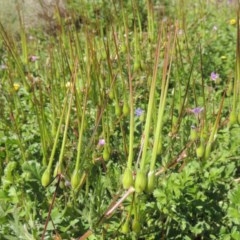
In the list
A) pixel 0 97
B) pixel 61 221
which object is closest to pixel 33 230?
pixel 61 221

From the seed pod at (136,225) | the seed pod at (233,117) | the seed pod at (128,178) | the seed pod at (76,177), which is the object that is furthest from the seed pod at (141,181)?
the seed pod at (233,117)

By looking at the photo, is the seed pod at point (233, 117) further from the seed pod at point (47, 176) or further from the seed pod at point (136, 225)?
the seed pod at point (47, 176)

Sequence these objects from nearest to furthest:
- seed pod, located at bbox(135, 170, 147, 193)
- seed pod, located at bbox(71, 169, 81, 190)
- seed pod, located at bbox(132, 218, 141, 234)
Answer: seed pod, located at bbox(135, 170, 147, 193), seed pod, located at bbox(71, 169, 81, 190), seed pod, located at bbox(132, 218, 141, 234)

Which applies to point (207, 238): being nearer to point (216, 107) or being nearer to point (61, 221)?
point (61, 221)

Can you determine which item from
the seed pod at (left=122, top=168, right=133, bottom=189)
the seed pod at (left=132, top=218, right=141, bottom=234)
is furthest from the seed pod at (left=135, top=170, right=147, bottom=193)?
the seed pod at (left=132, top=218, right=141, bottom=234)

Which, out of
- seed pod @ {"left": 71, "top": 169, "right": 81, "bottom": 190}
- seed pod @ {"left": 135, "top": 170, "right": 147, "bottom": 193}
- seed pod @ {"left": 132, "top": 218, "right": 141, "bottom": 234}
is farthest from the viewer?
seed pod @ {"left": 132, "top": 218, "right": 141, "bottom": 234}

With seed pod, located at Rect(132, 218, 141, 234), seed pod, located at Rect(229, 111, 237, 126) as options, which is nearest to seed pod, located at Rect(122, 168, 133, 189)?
seed pod, located at Rect(132, 218, 141, 234)

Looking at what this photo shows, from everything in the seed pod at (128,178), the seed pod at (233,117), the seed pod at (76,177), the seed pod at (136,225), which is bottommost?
the seed pod at (136,225)

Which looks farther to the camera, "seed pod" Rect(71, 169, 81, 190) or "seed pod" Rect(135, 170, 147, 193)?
"seed pod" Rect(71, 169, 81, 190)

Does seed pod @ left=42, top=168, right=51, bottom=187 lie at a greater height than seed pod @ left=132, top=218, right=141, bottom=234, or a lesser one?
greater

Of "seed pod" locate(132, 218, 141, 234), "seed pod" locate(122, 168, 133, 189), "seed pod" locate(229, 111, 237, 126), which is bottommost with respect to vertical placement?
"seed pod" locate(132, 218, 141, 234)

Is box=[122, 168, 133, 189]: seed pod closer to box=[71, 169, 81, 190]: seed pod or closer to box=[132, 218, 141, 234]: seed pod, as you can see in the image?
box=[71, 169, 81, 190]: seed pod

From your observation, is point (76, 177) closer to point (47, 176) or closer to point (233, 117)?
point (47, 176)

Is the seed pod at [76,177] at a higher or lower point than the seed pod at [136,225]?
higher
